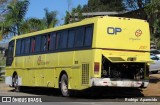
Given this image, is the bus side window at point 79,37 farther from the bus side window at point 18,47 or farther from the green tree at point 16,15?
the green tree at point 16,15

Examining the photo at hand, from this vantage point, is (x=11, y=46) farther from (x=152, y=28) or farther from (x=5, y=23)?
(x=5, y=23)

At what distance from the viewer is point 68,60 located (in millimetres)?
21203

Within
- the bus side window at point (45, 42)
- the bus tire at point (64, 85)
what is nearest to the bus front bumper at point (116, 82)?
the bus tire at point (64, 85)

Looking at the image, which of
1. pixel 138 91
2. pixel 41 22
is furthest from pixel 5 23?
pixel 138 91

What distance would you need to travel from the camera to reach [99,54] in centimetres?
1914

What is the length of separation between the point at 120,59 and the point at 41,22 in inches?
818

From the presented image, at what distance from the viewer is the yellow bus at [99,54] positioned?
63.2 feet

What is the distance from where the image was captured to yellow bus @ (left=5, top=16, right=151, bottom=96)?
19.3m

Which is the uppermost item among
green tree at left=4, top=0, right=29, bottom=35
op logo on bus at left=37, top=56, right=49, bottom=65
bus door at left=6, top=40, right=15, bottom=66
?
green tree at left=4, top=0, right=29, bottom=35

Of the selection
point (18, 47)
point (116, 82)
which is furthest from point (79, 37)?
point (18, 47)

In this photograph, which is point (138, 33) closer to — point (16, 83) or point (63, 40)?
point (63, 40)

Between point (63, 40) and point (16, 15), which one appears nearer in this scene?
point (63, 40)

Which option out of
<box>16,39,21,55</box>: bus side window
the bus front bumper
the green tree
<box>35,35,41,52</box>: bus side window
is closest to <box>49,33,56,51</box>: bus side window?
<box>35,35,41,52</box>: bus side window

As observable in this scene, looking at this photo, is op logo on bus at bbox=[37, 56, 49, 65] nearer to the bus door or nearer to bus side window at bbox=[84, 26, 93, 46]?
bus side window at bbox=[84, 26, 93, 46]
